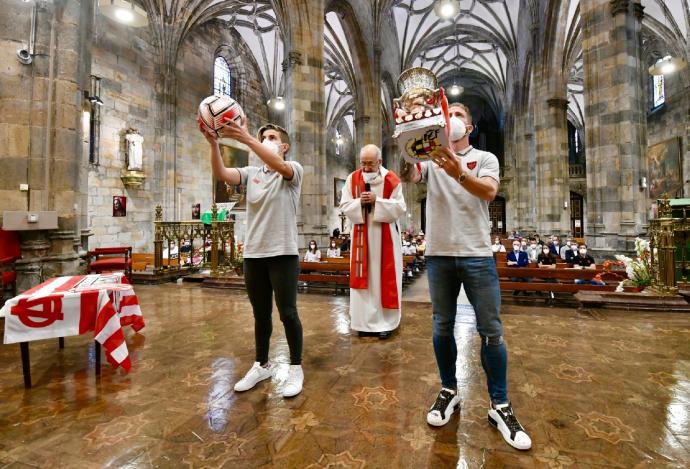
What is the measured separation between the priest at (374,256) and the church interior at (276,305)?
117mm

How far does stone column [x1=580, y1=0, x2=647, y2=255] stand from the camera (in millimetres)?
7949

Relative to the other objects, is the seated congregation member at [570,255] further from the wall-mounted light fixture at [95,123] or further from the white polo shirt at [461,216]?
the wall-mounted light fixture at [95,123]

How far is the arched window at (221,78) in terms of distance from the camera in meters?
17.4

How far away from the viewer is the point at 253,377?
244cm

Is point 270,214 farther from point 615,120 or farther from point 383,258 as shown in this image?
point 615,120

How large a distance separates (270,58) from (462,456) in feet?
70.9

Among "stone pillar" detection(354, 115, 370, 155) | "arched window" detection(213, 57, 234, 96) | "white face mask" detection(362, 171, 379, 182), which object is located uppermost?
"arched window" detection(213, 57, 234, 96)

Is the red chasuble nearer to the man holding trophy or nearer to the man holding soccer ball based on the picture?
the man holding soccer ball

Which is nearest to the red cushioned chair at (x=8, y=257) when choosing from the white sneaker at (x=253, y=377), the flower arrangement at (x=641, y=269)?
the white sneaker at (x=253, y=377)

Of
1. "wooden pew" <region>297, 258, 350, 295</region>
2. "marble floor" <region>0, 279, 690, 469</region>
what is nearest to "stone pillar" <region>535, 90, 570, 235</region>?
"wooden pew" <region>297, 258, 350, 295</region>

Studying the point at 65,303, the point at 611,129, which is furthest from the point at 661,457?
the point at 611,129

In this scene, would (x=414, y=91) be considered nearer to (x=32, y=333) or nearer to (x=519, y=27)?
(x=32, y=333)

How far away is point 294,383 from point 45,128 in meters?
5.86

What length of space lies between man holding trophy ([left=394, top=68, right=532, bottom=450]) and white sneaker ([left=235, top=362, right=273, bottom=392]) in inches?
47.7
